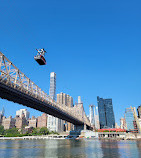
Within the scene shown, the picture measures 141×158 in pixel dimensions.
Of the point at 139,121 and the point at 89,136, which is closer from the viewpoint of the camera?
the point at 89,136

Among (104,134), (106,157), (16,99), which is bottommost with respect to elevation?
(104,134)

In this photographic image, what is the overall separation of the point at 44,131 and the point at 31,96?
137827 millimetres

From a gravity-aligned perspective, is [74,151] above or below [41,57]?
below

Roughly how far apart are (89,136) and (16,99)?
9020cm

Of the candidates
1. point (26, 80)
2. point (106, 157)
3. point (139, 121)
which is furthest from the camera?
point (139, 121)

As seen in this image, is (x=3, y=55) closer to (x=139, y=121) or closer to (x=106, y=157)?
(x=106, y=157)

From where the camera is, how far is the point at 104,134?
A: 142 m

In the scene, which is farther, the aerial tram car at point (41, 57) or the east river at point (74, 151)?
the aerial tram car at point (41, 57)

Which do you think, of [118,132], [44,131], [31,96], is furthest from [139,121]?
[31,96]

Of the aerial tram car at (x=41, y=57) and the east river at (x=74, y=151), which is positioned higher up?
the aerial tram car at (x=41, y=57)

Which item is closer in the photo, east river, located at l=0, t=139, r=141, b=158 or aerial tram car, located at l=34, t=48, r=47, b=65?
east river, located at l=0, t=139, r=141, b=158

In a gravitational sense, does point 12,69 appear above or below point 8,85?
above

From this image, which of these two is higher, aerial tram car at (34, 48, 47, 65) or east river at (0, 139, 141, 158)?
aerial tram car at (34, 48, 47, 65)

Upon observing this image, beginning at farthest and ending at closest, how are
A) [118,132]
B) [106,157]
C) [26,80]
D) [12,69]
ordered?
[118,132]
[26,80]
[12,69]
[106,157]
